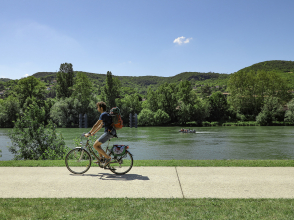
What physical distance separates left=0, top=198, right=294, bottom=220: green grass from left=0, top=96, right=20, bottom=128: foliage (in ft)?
236

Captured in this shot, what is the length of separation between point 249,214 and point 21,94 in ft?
278

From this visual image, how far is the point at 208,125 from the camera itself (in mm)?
80875

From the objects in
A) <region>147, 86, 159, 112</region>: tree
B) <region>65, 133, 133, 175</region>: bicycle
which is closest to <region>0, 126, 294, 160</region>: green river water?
<region>65, 133, 133, 175</region>: bicycle

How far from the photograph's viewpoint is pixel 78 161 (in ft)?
25.0

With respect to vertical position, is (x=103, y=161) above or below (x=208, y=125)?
above

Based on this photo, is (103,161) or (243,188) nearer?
(243,188)

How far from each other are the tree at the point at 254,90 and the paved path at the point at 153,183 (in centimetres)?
8307

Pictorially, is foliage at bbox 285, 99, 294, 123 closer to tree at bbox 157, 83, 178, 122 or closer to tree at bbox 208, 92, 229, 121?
tree at bbox 208, 92, 229, 121

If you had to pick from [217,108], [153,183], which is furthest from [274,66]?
[153,183]

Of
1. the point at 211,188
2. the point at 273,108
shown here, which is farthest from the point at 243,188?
the point at 273,108

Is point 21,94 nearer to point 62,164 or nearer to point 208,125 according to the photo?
point 208,125

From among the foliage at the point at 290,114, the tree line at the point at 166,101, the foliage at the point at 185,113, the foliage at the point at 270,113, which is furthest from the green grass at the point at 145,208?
the foliage at the point at 270,113

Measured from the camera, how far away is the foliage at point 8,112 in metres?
68.6

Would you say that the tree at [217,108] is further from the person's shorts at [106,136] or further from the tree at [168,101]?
the person's shorts at [106,136]
